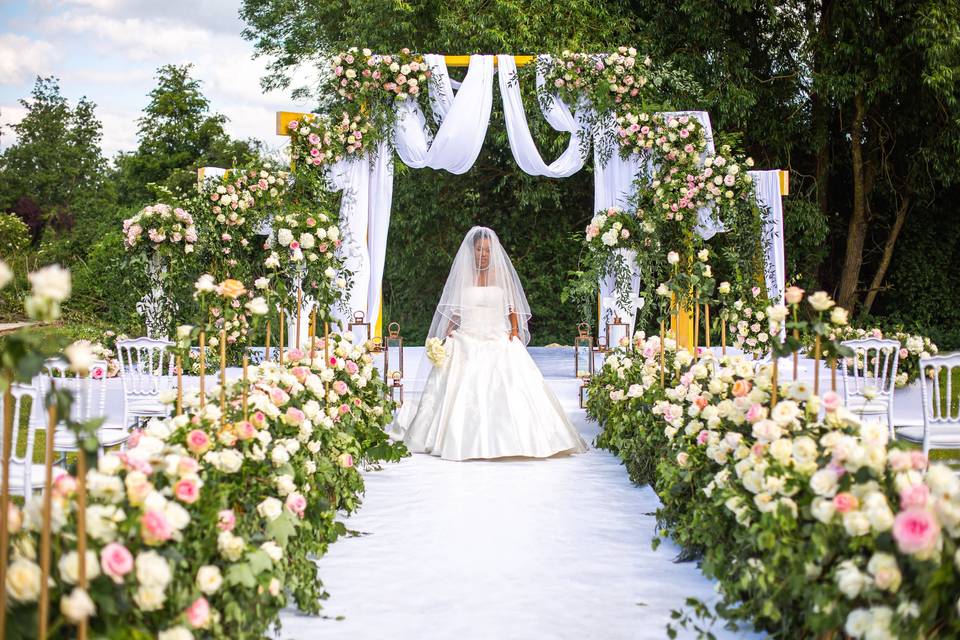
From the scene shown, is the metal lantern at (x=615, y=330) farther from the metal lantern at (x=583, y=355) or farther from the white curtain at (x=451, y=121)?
the white curtain at (x=451, y=121)

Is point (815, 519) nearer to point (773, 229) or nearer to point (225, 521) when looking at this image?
point (225, 521)

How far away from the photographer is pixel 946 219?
1352 centimetres

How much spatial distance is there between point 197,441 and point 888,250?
12586mm

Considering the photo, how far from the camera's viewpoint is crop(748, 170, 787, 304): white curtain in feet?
30.1

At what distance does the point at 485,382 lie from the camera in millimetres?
6305

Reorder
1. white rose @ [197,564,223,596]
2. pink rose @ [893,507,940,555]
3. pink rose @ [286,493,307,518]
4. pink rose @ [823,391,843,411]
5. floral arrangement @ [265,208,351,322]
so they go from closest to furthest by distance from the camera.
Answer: pink rose @ [893,507,940,555] → white rose @ [197,564,223,596] → pink rose @ [823,391,843,411] → pink rose @ [286,493,307,518] → floral arrangement @ [265,208,351,322]

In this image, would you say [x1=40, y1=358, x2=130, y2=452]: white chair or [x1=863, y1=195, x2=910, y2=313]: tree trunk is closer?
[x1=40, y1=358, x2=130, y2=452]: white chair

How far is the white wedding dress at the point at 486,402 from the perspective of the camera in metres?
6.16

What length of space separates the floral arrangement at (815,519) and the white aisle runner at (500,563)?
0.85ft

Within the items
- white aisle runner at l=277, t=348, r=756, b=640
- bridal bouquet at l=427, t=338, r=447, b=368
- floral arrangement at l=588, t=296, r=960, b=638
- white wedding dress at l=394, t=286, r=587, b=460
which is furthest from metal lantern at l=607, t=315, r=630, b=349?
floral arrangement at l=588, t=296, r=960, b=638

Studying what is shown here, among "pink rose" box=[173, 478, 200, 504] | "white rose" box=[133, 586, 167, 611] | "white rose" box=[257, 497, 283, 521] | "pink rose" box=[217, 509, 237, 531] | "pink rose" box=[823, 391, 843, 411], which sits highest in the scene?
"pink rose" box=[823, 391, 843, 411]

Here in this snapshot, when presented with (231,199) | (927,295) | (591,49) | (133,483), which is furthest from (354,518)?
(927,295)

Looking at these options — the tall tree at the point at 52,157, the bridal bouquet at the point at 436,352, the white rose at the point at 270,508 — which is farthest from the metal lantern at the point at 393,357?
the tall tree at the point at 52,157

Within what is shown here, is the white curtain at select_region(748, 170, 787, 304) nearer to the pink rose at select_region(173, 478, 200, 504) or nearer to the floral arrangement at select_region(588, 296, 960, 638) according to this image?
the floral arrangement at select_region(588, 296, 960, 638)
